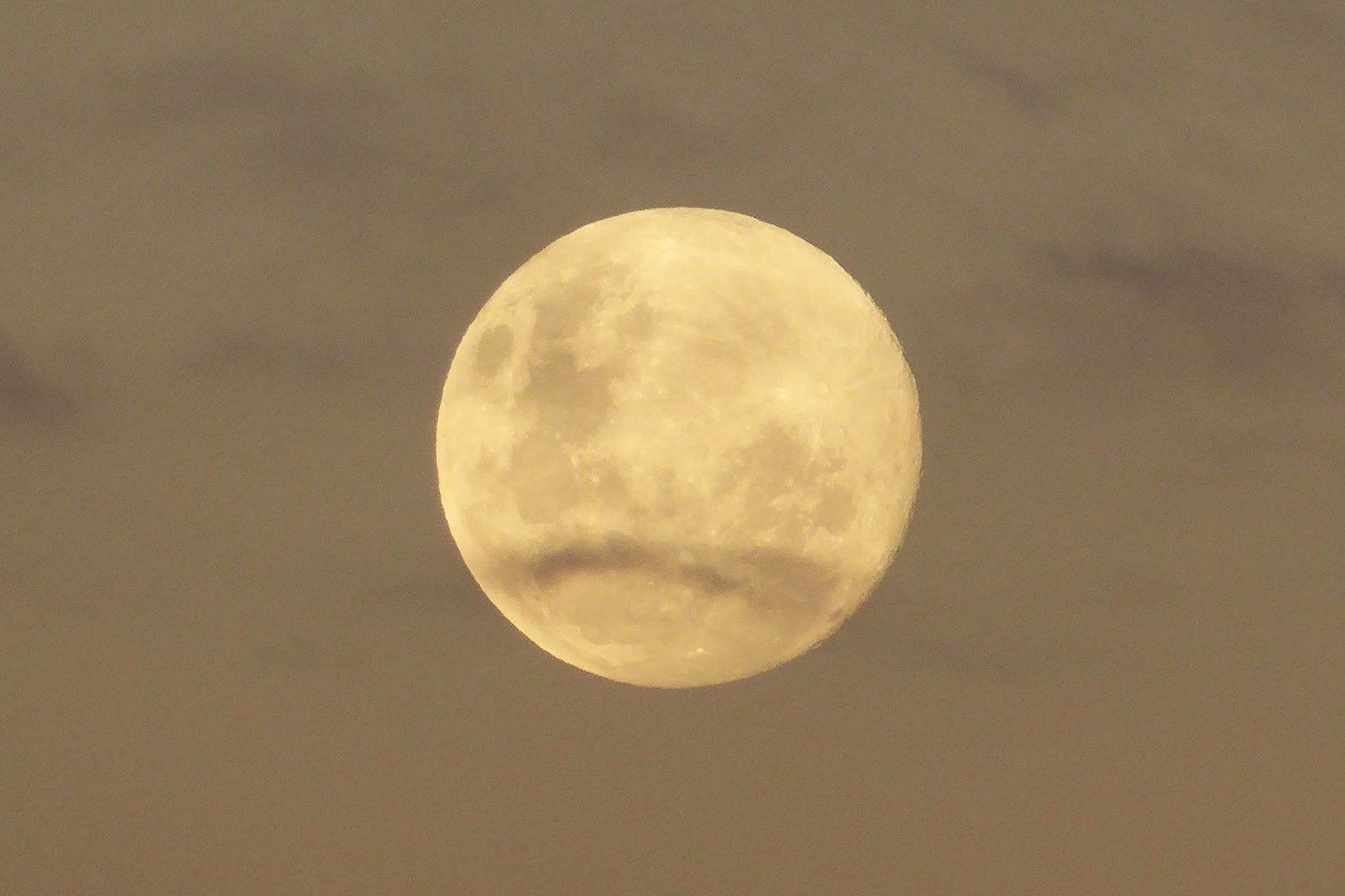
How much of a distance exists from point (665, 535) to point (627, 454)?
750 millimetres

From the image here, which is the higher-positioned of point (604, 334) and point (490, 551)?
point (604, 334)

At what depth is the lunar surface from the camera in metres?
13.3

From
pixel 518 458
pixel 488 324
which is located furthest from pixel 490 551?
pixel 488 324

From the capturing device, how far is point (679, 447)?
13.3m

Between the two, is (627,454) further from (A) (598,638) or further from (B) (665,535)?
(A) (598,638)

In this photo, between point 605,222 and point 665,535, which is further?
point 605,222

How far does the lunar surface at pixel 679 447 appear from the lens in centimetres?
1334

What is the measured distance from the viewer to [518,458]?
1370 centimetres

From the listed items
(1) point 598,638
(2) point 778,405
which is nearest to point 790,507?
(2) point 778,405

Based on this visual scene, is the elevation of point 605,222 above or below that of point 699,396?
above

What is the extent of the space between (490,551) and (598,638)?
124 centimetres

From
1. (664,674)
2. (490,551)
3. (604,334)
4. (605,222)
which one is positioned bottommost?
(664,674)

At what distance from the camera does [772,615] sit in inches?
556

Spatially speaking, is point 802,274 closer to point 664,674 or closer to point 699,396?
point 699,396
